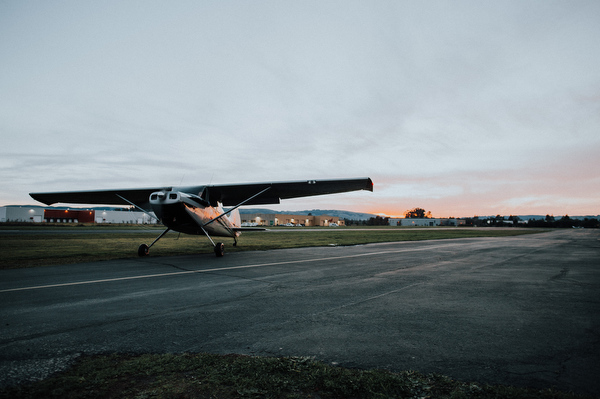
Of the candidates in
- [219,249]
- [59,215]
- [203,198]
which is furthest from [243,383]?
[59,215]

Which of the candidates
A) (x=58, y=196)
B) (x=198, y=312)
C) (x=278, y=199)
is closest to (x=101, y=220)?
(x=58, y=196)

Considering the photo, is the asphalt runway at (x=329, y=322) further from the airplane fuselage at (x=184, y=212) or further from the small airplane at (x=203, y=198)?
the small airplane at (x=203, y=198)

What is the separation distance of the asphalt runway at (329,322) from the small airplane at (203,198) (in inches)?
177

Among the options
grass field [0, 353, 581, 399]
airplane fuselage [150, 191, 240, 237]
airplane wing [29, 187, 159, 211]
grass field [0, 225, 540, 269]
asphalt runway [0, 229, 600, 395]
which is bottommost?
grass field [0, 225, 540, 269]

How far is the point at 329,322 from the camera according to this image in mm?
3824

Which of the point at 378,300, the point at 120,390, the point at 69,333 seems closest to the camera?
the point at 120,390

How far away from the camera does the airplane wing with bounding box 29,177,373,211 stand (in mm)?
13406

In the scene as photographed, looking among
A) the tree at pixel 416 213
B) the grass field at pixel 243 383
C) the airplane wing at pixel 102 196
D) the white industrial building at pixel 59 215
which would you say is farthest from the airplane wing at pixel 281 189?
the tree at pixel 416 213

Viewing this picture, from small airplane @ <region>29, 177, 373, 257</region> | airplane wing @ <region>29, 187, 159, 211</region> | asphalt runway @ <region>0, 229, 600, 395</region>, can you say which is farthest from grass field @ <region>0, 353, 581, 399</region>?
airplane wing @ <region>29, 187, 159, 211</region>

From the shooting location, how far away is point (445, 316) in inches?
163

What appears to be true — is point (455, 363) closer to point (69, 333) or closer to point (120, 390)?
point (120, 390)

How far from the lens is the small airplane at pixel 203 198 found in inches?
456

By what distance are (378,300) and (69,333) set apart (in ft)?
14.0

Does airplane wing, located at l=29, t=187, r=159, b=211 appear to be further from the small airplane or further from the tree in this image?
the tree
